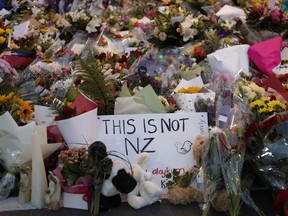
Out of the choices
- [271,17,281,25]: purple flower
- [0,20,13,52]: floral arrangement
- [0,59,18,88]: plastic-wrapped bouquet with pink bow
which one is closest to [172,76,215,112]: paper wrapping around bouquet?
[0,59,18,88]: plastic-wrapped bouquet with pink bow

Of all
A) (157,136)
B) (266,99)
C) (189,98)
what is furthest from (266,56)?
(157,136)

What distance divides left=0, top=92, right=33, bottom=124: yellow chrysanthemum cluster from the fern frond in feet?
1.07

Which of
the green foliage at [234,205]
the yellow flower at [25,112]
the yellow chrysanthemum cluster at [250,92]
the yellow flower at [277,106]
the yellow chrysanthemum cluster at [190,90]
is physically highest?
the yellow flower at [277,106]

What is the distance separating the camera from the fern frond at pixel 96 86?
8.46 feet

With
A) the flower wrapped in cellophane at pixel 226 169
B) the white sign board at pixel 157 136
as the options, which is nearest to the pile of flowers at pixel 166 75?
the flower wrapped in cellophane at pixel 226 169

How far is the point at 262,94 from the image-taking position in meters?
2.50

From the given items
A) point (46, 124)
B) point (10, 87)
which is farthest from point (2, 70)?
point (46, 124)

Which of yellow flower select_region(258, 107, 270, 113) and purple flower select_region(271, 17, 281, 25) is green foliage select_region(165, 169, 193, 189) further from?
purple flower select_region(271, 17, 281, 25)

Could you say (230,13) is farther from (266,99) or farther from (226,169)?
(226,169)

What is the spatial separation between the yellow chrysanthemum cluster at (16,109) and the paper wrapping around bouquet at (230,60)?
1.42 metres

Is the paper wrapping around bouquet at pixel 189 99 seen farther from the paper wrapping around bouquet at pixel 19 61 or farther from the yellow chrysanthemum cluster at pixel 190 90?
the paper wrapping around bouquet at pixel 19 61

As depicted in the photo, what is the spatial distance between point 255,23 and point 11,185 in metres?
2.59

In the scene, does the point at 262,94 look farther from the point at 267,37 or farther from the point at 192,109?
the point at 267,37

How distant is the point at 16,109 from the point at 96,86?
46 centimetres
